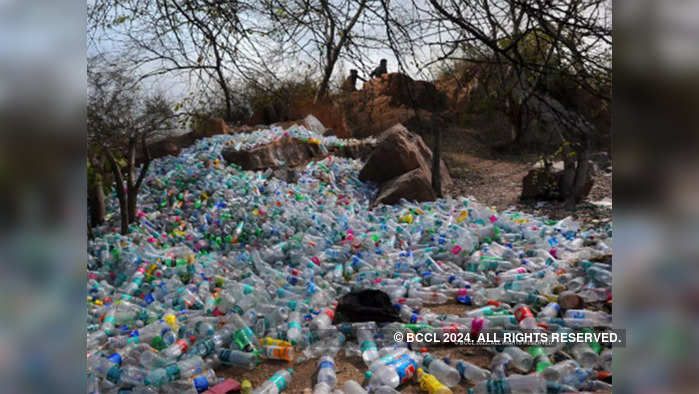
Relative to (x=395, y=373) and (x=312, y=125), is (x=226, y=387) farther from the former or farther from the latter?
(x=312, y=125)

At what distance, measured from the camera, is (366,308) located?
2.76m

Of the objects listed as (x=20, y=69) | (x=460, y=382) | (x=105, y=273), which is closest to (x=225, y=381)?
(x=460, y=382)

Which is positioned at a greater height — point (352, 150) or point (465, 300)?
point (352, 150)

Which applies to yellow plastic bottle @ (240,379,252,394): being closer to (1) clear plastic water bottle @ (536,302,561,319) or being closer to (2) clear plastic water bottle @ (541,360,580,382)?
(2) clear plastic water bottle @ (541,360,580,382)

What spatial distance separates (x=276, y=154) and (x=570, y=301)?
6.99 metres

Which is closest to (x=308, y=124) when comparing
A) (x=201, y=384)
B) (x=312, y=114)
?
(x=312, y=114)

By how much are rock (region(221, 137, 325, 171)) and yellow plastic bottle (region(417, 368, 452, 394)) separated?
21.9ft

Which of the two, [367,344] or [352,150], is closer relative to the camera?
[367,344]

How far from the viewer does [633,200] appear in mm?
644

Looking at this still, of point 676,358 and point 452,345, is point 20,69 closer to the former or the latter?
point 676,358

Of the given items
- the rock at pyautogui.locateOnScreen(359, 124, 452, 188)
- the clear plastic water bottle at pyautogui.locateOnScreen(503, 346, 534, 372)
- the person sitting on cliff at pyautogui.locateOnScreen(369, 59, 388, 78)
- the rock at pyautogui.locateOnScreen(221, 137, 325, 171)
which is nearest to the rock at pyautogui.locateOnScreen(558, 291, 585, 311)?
the clear plastic water bottle at pyautogui.locateOnScreen(503, 346, 534, 372)

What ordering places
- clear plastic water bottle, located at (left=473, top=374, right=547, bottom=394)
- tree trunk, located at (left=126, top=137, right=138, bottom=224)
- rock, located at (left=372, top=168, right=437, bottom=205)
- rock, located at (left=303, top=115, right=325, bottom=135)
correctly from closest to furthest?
clear plastic water bottle, located at (left=473, top=374, right=547, bottom=394), tree trunk, located at (left=126, top=137, right=138, bottom=224), rock, located at (left=372, top=168, right=437, bottom=205), rock, located at (left=303, top=115, right=325, bottom=135)

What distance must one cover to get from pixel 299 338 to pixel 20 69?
90.0 inches

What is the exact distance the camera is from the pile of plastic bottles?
84.0 inches
